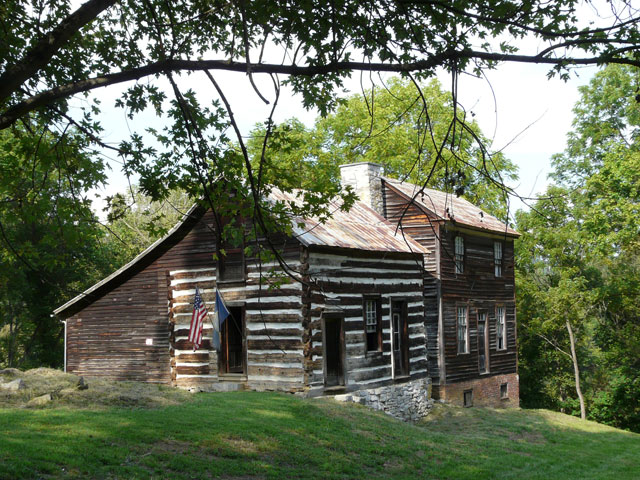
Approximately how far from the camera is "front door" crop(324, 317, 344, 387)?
67.6 ft

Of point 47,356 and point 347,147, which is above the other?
point 347,147

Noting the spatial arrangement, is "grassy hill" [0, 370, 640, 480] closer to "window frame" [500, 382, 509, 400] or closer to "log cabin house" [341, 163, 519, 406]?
"log cabin house" [341, 163, 519, 406]

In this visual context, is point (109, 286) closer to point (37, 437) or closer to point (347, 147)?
point (37, 437)

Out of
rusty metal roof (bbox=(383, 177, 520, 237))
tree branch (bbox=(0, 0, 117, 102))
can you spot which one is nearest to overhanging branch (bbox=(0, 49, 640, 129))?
tree branch (bbox=(0, 0, 117, 102))

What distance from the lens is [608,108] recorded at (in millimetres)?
41594

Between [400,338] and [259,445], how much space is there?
11.5 metres

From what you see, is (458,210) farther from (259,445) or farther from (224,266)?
(259,445)

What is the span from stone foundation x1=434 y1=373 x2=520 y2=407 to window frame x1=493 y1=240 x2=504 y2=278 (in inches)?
180

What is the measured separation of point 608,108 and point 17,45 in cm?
3848

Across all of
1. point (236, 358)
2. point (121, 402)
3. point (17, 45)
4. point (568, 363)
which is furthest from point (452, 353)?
point (17, 45)

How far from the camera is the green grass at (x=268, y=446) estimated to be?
34.7 feet

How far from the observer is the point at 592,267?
41.8 meters

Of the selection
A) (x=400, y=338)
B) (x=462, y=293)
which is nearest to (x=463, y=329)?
(x=462, y=293)

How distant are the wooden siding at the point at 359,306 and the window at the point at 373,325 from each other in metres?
0.19
